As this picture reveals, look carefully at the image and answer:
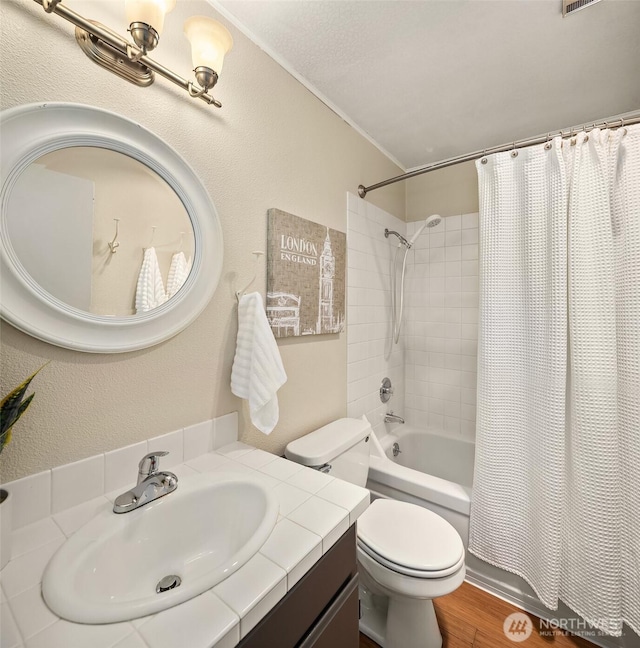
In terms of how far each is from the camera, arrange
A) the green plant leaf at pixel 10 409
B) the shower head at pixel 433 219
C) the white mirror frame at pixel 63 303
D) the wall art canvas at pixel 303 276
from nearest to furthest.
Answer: the green plant leaf at pixel 10 409, the white mirror frame at pixel 63 303, the wall art canvas at pixel 303 276, the shower head at pixel 433 219

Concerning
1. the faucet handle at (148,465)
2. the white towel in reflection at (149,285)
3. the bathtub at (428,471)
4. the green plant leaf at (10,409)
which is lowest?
the bathtub at (428,471)

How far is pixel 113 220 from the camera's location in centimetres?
86

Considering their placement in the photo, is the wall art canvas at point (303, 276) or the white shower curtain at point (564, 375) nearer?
the white shower curtain at point (564, 375)

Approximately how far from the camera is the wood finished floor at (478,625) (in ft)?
4.16

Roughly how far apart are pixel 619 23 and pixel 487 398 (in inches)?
60.3

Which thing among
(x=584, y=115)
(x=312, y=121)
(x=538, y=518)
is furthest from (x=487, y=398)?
(x=584, y=115)

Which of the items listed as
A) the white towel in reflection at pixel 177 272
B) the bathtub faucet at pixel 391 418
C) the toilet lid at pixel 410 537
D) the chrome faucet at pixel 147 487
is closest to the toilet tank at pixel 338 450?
the toilet lid at pixel 410 537

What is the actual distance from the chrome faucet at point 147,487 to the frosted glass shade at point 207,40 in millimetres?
1098

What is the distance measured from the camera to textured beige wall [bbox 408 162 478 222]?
2.21 meters

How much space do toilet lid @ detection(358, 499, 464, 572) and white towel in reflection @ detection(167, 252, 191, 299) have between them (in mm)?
1120

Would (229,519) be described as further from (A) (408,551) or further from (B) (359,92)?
(B) (359,92)

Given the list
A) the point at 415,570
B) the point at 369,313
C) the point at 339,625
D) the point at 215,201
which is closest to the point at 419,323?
the point at 369,313

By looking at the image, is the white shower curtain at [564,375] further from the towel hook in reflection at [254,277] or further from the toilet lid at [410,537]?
the towel hook in reflection at [254,277]

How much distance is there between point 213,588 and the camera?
55 cm
